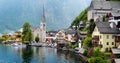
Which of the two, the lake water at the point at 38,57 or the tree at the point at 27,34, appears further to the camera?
the tree at the point at 27,34

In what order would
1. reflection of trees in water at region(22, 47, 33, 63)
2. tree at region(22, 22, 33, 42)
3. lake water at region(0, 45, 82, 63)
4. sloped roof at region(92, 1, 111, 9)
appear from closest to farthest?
lake water at region(0, 45, 82, 63) < reflection of trees in water at region(22, 47, 33, 63) < sloped roof at region(92, 1, 111, 9) < tree at region(22, 22, 33, 42)

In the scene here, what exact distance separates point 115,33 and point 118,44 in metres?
1.88

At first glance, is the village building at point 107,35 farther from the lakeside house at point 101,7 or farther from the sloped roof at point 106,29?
the lakeside house at point 101,7

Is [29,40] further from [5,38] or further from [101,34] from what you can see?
[101,34]

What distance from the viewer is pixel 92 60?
44812mm

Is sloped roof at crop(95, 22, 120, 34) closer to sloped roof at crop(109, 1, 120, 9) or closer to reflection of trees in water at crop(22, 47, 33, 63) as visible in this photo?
reflection of trees in water at crop(22, 47, 33, 63)

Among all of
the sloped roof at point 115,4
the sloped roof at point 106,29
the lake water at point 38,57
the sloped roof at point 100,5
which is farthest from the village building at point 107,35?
the sloped roof at point 115,4

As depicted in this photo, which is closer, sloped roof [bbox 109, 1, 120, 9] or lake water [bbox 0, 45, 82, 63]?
lake water [bbox 0, 45, 82, 63]

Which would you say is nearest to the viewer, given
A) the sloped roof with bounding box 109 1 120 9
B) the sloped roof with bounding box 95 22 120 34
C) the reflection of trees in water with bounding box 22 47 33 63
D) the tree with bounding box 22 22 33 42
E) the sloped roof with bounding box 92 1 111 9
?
→ the sloped roof with bounding box 95 22 120 34

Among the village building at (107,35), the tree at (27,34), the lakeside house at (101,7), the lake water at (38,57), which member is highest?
the lakeside house at (101,7)

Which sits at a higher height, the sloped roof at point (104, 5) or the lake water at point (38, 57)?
the sloped roof at point (104, 5)

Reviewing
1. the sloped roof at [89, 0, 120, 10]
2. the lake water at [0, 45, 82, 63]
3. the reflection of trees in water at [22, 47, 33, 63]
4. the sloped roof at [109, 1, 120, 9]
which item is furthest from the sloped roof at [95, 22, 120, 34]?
the sloped roof at [109, 1, 120, 9]

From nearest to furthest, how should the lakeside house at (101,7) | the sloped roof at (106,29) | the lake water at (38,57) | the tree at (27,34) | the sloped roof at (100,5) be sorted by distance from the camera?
1. the lake water at (38,57)
2. the sloped roof at (106,29)
3. the lakeside house at (101,7)
4. the sloped roof at (100,5)
5. the tree at (27,34)

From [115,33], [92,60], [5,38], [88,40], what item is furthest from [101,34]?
[5,38]
